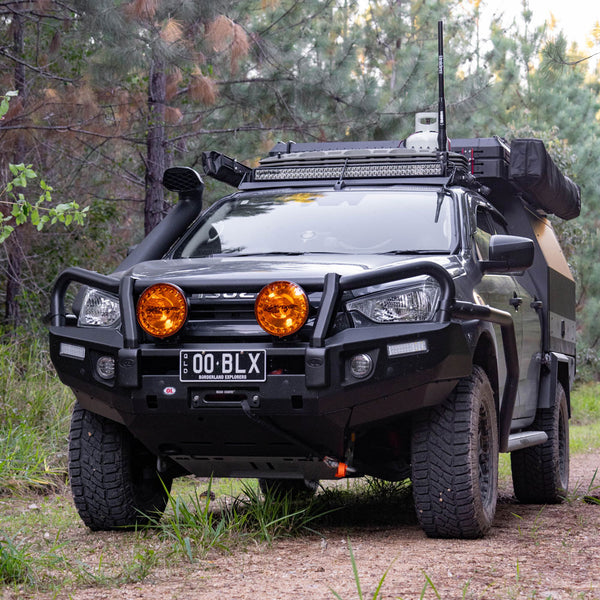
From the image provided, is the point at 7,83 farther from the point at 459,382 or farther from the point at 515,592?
the point at 515,592

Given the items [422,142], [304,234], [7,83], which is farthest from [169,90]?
[304,234]

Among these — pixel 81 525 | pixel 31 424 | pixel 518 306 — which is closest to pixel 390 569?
pixel 81 525

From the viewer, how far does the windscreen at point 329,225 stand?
5.65 m

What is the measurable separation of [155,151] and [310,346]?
9.64m

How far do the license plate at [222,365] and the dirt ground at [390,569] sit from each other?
0.77 metres

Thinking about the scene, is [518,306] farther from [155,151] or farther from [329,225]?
[155,151]

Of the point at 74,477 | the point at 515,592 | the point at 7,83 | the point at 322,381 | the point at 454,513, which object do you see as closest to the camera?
the point at 515,592

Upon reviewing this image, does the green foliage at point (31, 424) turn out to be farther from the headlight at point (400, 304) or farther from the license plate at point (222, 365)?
the headlight at point (400, 304)

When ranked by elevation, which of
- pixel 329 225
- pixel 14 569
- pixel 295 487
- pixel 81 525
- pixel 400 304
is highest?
pixel 329 225

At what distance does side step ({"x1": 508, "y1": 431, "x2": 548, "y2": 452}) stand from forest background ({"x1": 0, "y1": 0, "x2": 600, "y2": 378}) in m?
3.02

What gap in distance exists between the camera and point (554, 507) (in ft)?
22.7

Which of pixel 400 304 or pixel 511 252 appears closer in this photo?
pixel 400 304

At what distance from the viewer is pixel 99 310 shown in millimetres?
5012

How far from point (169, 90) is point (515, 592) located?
449 inches
